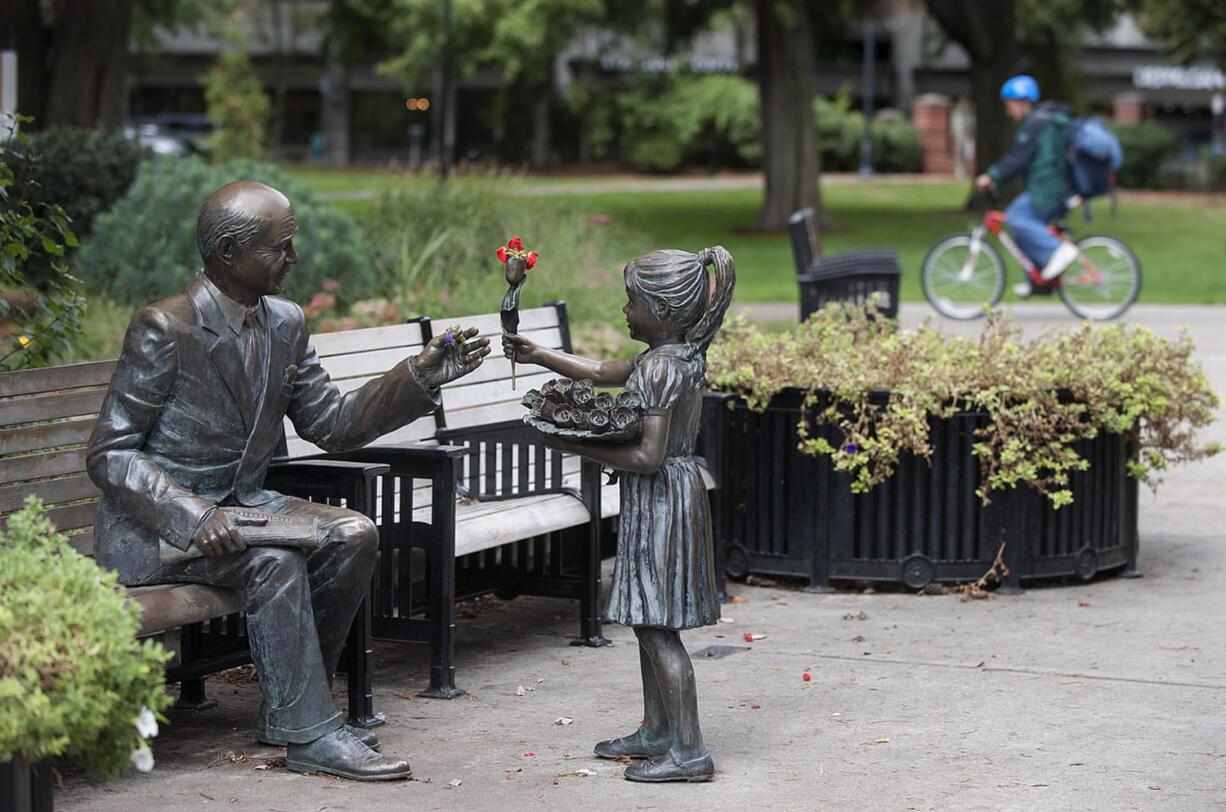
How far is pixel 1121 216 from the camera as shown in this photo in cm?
3359

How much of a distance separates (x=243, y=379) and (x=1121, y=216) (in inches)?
1205

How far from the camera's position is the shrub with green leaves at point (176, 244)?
40.9 feet

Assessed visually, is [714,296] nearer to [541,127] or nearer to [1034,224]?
[1034,224]

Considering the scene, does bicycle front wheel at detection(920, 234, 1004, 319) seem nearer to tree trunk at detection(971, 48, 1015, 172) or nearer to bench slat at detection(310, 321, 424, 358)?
bench slat at detection(310, 321, 424, 358)

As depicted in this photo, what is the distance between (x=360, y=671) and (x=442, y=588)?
0.47 metres

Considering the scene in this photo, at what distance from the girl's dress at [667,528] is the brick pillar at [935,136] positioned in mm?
50556

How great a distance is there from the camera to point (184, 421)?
16.1ft

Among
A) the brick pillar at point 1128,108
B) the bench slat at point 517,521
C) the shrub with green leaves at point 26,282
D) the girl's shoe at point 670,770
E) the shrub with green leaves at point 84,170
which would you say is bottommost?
the girl's shoe at point 670,770

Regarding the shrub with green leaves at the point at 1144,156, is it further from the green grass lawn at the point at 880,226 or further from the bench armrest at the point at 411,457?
the bench armrest at the point at 411,457

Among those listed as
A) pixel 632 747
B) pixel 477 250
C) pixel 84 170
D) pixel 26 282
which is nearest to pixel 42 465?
pixel 26 282

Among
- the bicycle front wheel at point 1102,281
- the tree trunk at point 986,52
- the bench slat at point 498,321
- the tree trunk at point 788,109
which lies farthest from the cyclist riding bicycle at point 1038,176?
the tree trunk at point 986,52

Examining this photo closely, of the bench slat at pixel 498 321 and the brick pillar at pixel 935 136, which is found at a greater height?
the brick pillar at pixel 935 136

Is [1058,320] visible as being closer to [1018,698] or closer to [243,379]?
[1018,698]

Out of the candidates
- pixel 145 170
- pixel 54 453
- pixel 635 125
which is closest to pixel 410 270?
pixel 145 170
